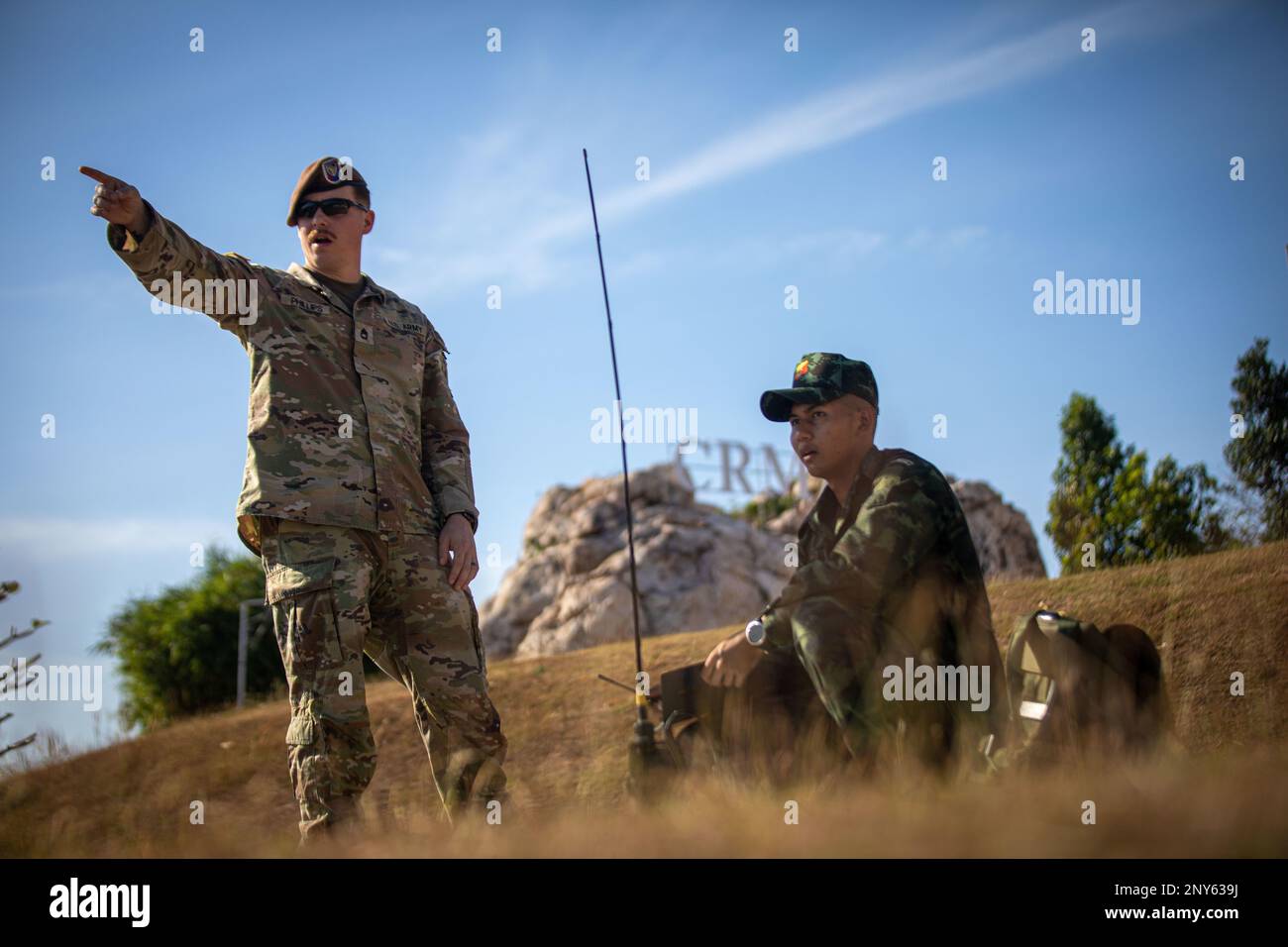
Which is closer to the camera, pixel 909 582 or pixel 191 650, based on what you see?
pixel 909 582

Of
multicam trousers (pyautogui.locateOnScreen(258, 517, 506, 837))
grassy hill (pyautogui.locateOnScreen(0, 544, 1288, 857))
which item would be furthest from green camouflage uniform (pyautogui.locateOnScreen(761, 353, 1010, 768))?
multicam trousers (pyautogui.locateOnScreen(258, 517, 506, 837))

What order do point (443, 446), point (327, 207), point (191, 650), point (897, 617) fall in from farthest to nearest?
point (191, 650) → point (443, 446) → point (327, 207) → point (897, 617)

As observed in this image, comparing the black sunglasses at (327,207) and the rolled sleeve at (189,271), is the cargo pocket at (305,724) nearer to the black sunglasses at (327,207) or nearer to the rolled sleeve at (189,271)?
the rolled sleeve at (189,271)

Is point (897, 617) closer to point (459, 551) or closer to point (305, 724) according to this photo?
point (459, 551)

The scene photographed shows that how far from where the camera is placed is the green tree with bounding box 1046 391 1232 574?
1091cm

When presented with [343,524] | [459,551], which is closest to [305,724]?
[343,524]

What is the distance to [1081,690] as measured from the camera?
3.41m

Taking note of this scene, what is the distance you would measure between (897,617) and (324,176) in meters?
2.96

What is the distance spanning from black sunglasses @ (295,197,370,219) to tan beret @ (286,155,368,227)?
38mm

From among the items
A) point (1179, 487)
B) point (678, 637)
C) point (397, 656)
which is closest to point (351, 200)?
point (397, 656)

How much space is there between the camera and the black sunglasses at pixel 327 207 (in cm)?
452

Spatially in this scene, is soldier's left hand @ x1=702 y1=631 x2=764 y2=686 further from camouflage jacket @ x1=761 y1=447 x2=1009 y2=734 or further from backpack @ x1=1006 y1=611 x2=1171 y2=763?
backpack @ x1=1006 y1=611 x2=1171 y2=763

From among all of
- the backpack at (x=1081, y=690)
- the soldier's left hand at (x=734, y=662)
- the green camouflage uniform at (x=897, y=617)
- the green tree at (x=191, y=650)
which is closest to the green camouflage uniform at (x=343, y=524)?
the soldier's left hand at (x=734, y=662)
